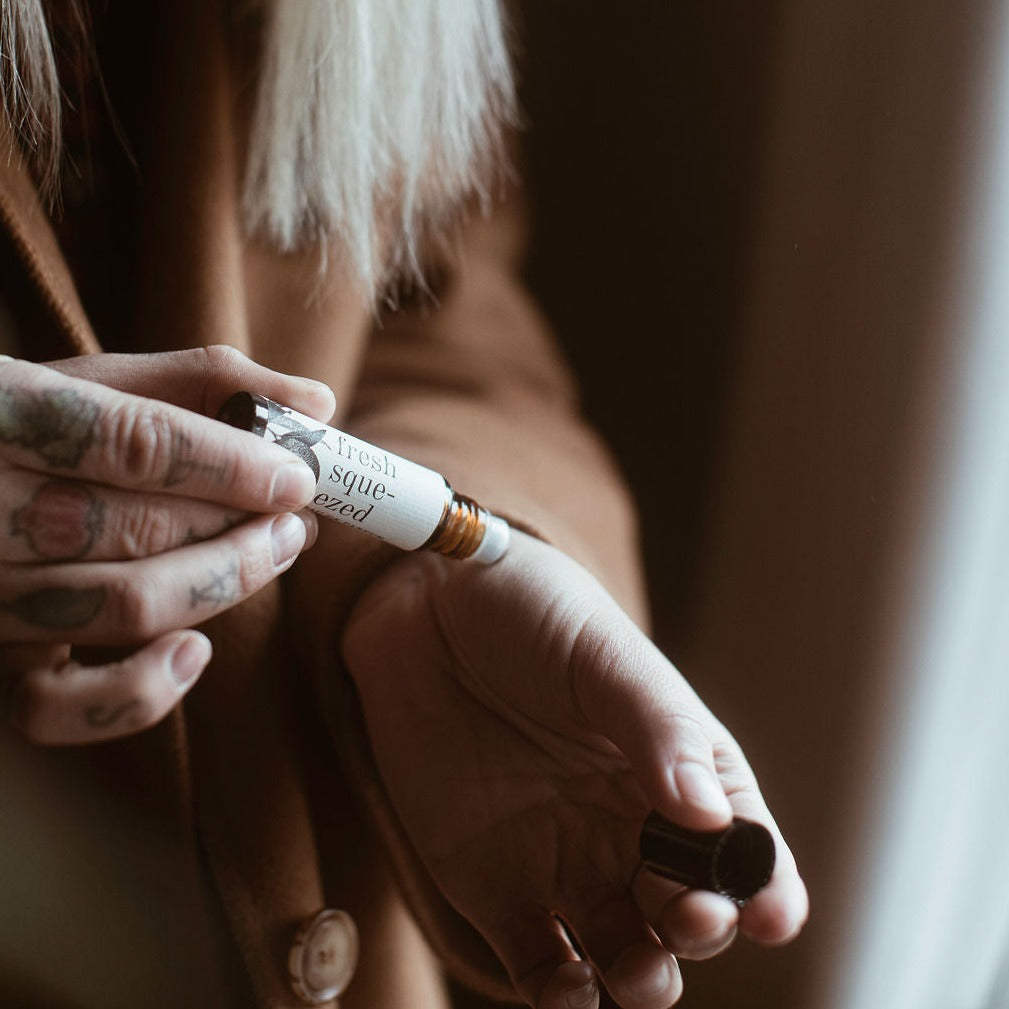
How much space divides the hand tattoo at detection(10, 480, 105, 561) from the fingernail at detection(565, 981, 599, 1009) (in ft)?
0.87

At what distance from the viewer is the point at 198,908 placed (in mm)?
436

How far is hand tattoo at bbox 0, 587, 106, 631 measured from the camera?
29cm

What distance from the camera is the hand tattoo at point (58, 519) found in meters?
0.29

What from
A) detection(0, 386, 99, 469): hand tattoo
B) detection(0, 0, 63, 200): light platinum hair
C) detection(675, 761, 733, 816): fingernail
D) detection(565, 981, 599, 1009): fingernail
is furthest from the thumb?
detection(0, 0, 63, 200): light platinum hair

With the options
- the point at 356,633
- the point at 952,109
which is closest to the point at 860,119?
the point at 952,109

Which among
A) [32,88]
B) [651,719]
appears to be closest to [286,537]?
[651,719]

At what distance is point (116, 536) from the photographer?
11.7 inches

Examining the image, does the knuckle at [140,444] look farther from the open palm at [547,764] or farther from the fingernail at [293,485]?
the open palm at [547,764]

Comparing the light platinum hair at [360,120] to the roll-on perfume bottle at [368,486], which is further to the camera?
the light platinum hair at [360,120]

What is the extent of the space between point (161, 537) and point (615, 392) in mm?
380

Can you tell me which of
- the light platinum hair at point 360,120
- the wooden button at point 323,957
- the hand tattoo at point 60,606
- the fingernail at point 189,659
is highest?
the light platinum hair at point 360,120

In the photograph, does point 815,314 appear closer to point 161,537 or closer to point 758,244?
point 758,244

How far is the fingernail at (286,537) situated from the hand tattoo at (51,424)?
0.07 metres

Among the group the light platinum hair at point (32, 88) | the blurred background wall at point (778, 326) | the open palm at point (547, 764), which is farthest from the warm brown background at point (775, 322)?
the light platinum hair at point (32, 88)
